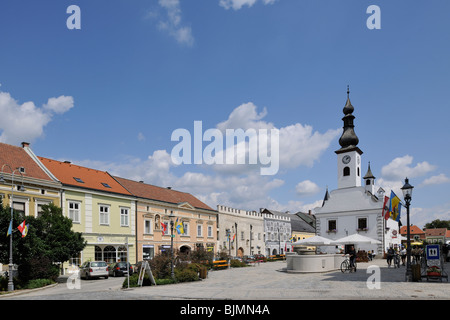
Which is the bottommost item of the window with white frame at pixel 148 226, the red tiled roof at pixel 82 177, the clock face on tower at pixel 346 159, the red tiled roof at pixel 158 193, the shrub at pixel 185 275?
the shrub at pixel 185 275

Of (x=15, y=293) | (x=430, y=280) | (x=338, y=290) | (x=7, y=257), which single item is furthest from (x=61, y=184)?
(x=430, y=280)

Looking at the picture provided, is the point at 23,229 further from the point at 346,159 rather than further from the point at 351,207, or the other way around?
the point at 346,159

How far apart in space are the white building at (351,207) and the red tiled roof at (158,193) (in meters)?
17.0

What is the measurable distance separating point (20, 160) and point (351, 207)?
39651 millimetres

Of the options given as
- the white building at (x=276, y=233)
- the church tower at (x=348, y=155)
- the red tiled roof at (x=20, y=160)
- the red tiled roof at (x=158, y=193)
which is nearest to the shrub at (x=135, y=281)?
the red tiled roof at (x=20, y=160)

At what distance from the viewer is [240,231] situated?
6031cm

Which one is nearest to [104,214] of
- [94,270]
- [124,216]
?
[124,216]

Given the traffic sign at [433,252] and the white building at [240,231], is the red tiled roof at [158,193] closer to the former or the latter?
the white building at [240,231]

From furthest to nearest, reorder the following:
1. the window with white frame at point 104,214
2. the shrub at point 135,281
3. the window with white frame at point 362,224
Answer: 1. the window with white frame at point 362,224
2. the window with white frame at point 104,214
3. the shrub at point 135,281

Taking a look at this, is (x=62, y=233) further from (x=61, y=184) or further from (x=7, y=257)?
(x=61, y=184)

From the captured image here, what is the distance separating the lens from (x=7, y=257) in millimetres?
21578

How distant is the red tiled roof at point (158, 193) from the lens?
4270 centimetres

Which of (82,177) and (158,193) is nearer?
→ (82,177)
